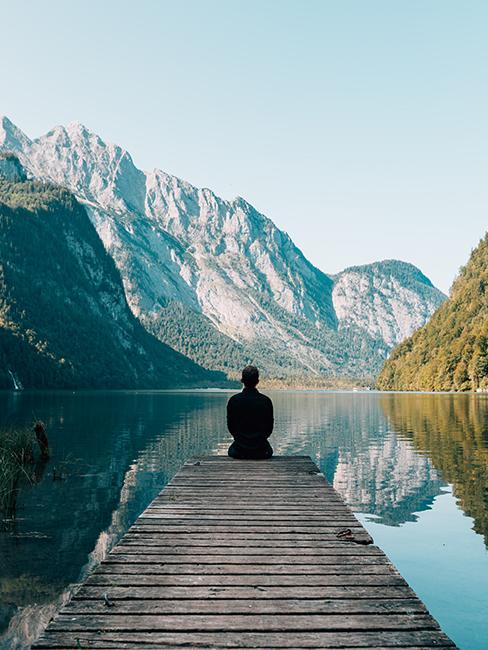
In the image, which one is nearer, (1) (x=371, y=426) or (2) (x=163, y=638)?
(2) (x=163, y=638)

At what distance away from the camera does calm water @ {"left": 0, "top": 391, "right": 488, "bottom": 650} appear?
1502 cm

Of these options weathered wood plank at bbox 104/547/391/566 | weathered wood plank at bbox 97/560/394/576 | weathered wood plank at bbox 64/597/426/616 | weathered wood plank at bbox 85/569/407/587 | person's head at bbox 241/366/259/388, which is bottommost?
weathered wood plank at bbox 104/547/391/566

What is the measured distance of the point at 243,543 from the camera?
1163cm

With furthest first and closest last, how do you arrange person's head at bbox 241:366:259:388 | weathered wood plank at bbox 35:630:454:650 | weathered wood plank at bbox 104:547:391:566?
person's head at bbox 241:366:259:388, weathered wood plank at bbox 104:547:391:566, weathered wood plank at bbox 35:630:454:650

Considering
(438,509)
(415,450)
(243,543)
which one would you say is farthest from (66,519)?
(415,450)

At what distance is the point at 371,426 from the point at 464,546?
4946cm

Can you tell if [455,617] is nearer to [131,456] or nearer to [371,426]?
[131,456]

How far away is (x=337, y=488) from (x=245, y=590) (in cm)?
2312

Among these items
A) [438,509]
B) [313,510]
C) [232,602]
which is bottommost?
[438,509]

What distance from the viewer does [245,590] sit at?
29.1 feet

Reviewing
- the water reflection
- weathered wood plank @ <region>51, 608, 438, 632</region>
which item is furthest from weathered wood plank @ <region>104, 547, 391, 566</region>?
the water reflection

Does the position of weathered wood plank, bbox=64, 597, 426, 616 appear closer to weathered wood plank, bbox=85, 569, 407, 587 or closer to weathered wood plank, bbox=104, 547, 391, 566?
weathered wood plank, bbox=85, 569, 407, 587

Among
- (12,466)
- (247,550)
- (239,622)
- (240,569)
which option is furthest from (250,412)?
(12,466)

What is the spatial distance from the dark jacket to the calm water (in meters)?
5.66
